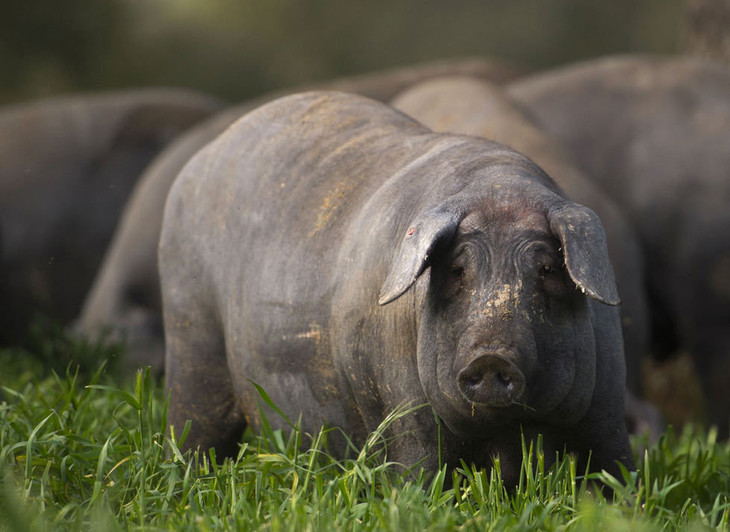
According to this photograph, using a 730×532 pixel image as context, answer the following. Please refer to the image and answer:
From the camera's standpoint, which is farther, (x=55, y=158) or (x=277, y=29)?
(x=277, y=29)

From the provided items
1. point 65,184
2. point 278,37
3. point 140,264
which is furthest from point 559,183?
point 278,37

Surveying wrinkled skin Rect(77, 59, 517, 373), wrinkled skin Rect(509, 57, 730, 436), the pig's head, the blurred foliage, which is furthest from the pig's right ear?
the blurred foliage

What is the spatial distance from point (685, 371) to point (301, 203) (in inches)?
187

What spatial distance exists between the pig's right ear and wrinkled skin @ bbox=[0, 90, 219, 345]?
17.6 feet

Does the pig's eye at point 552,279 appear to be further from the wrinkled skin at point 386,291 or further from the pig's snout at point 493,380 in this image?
the pig's snout at point 493,380

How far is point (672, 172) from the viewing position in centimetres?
641

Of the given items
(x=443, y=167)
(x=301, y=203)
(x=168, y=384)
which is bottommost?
(x=168, y=384)

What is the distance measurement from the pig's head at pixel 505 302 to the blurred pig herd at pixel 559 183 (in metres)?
2.15

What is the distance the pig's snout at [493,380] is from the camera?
2.77 metres

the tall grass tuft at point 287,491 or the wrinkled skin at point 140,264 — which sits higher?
the tall grass tuft at point 287,491

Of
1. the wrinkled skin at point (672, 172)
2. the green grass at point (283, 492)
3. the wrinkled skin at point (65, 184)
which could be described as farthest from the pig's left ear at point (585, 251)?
the wrinkled skin at point (65, 184)

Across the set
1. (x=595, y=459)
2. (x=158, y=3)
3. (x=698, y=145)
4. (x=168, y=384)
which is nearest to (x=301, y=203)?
(x=168, y=384)

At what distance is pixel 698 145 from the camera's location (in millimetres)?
6418

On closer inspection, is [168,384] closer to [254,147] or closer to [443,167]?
[254,147]
